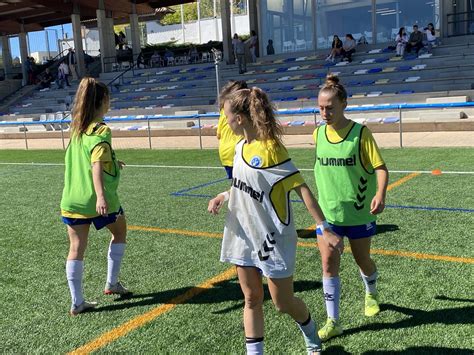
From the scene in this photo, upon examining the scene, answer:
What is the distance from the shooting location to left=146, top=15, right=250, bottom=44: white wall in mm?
50469

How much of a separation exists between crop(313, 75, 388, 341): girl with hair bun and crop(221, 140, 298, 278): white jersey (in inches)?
26.7

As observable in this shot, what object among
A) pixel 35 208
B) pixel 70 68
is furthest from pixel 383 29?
pixel 35 208

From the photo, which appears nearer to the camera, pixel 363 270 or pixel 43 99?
pixel 363 270

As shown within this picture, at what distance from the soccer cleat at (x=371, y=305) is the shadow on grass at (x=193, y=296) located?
2.18 feet

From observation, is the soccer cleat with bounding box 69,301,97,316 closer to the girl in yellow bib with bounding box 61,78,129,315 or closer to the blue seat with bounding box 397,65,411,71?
the girl in yellow bib with bounding box 61,78,129,315

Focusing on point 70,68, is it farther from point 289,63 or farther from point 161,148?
point 161,148

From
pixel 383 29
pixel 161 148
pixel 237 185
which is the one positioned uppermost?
pixel 383 29

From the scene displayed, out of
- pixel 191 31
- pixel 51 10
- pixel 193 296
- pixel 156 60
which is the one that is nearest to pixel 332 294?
pixel 193 296

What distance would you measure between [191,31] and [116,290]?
5879 centimetres

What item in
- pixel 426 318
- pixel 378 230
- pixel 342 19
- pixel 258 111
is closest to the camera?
pixel 258 111

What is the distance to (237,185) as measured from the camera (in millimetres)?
3041

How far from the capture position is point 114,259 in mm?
4559

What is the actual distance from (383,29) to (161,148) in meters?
15.1

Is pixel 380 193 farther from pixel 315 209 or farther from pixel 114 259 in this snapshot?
pixel 114 259
